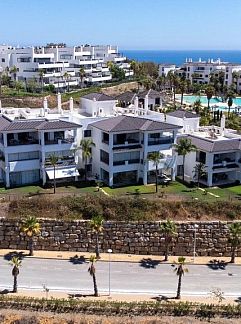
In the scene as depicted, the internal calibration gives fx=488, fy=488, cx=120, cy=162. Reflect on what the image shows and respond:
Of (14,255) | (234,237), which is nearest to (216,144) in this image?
(234,237)

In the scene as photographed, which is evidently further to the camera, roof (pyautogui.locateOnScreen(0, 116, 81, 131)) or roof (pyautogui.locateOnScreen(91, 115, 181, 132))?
roof (pyautogui.locateOnScreen(91, 115, 181, 132))

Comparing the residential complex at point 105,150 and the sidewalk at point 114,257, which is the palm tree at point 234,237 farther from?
the residential complex at point 105,150

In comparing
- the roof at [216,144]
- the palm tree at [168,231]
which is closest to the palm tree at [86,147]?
the roof at [216,144]

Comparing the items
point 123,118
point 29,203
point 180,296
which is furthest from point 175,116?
point 180,296

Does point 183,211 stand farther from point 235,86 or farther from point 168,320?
point 235,86

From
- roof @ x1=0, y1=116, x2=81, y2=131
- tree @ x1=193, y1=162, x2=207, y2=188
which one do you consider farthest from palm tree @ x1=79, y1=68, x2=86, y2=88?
tree @ x1=193, y1=162, x2=207, y2=188

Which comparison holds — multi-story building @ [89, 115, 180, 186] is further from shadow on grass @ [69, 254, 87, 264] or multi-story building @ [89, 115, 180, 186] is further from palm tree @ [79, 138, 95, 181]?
shadow on grass @ [69, 254, 87, 264]

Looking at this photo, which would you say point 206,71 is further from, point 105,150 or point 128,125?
point 105,150
